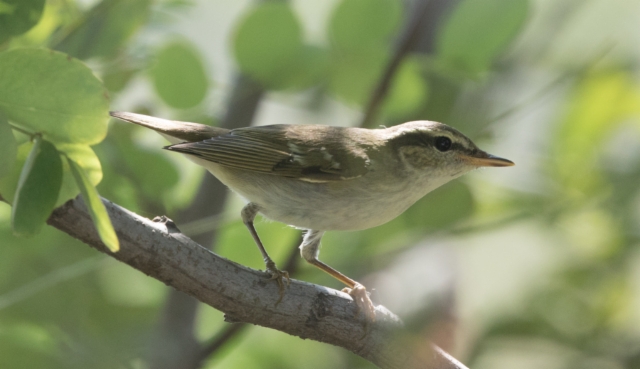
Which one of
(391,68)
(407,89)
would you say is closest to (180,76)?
(391,68)

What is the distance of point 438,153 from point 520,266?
2.38ft

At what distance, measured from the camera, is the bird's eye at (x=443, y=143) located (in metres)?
3.36

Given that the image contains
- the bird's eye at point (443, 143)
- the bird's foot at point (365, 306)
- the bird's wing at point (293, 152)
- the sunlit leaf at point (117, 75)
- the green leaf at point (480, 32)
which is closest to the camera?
the bird's foot at point (365, 306)

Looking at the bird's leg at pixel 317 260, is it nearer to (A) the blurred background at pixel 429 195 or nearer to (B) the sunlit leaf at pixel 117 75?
(A) the blurred background at pixel 429 195

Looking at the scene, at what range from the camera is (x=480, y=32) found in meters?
2.96

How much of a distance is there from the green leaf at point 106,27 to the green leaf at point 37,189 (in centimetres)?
97

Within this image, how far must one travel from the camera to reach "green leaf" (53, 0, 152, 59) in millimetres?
2297

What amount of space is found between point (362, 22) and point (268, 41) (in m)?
0.46

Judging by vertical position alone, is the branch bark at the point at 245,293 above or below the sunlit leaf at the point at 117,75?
below

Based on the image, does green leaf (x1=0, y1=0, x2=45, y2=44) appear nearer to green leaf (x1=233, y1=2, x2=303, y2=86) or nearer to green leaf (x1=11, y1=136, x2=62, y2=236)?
green leaf (x1=11, y1=136, x2=62, y2=236)

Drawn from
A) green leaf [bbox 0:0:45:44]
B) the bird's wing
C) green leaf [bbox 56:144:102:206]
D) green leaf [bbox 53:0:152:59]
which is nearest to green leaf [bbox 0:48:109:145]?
green leaf [bbox 56:144:102:206]

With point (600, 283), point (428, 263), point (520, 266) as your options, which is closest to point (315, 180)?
point (428, 263)

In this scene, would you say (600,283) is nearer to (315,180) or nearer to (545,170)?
(545,170)

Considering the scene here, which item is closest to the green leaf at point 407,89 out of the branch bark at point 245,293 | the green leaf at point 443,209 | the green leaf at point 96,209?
the green leaf at point 443,209
